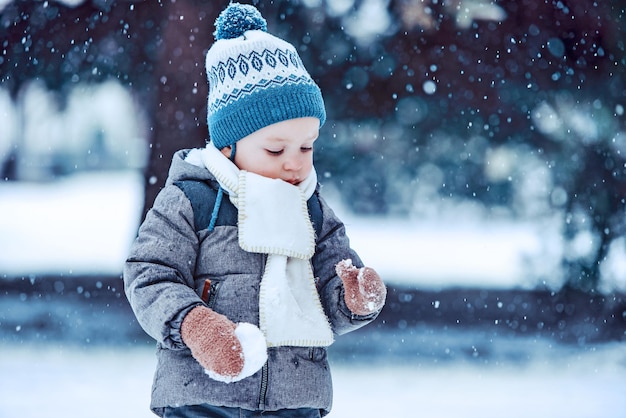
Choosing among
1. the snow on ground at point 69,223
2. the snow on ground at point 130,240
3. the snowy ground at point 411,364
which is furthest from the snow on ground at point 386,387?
the snow on ground at point 69,223

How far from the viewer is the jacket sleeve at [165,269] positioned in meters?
1.55

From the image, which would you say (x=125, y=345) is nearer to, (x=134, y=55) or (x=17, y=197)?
(x=134, y=55)

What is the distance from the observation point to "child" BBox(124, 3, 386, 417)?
5.33 ft

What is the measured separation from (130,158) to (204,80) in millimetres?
2931

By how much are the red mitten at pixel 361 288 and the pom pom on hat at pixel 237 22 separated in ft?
1.89

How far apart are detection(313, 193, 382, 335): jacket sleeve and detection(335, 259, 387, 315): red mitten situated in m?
0.04

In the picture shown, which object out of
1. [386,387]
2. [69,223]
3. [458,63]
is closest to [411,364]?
[386,387]

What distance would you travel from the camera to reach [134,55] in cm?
587

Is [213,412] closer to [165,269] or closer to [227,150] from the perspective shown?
[165,269]

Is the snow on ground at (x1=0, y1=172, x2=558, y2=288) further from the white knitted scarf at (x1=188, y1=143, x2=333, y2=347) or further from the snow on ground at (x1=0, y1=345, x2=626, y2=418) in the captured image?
the white knitted scarf at (x1=188, y1=143, x2=333, y2=347)

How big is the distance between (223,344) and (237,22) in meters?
0.75

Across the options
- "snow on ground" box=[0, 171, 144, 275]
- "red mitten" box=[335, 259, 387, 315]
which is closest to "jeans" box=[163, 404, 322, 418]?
"red mitten" box=[335, 259, 387, 315]

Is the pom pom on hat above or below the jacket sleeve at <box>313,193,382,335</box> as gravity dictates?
above

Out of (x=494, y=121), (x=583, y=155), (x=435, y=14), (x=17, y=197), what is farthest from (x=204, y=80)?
(x=17, y=197)
